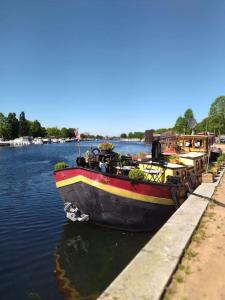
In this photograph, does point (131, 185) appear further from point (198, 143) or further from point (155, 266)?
point (198, 143)

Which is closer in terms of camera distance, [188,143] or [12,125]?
[188,143]

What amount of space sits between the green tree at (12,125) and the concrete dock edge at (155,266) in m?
135

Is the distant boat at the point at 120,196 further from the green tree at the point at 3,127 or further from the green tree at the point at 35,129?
the green tree at the point at 35,129

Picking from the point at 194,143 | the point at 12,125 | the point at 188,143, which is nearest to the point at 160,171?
the point at 194,143

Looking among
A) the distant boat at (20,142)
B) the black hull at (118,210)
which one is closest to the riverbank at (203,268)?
the black hull at (118,210)

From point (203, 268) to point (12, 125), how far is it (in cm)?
14036

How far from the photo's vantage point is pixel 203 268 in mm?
6324

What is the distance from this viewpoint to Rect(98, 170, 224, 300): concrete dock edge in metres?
5.19

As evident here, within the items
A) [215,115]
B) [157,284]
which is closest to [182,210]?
[157,284]

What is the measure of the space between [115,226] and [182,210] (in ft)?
12.7

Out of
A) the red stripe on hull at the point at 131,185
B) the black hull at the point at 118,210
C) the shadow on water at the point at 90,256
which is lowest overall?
the shadow on water at the point at 90,256

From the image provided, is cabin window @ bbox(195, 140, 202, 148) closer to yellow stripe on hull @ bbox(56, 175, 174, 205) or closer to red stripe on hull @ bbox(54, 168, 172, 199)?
red stripe on hull @ bbox(54, 168, 172, 199)

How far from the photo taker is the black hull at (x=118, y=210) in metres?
12.9

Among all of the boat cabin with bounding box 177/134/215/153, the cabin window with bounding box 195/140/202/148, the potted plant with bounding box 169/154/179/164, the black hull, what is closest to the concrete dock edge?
the black hull
